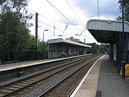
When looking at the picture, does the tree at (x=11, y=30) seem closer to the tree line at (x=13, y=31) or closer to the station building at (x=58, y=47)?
the tree line at (x=13, y=31)

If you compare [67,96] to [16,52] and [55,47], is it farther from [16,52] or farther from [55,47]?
[55,47]

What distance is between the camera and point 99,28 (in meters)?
25.7

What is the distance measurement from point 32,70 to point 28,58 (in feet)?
80.4

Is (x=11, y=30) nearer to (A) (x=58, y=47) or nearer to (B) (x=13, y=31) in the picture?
(B) (x=13, y=31)

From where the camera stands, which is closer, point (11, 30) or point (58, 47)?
point (11, 30)

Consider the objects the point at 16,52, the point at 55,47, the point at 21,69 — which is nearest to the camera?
the point at 21,69

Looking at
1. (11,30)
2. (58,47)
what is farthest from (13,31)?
(58,47)

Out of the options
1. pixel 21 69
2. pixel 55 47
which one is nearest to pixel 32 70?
pixel 21 69

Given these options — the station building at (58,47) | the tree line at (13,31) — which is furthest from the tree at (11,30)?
the station building at (58,47)

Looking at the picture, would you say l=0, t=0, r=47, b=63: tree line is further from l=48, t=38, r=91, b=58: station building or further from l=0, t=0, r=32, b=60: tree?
l=48, t=38, r=91, b=58: station building

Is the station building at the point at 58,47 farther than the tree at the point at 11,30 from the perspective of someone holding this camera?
Yes

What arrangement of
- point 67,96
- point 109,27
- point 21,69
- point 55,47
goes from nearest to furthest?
1. point 67,96
2. point 21,69
3. point 109,27
4. point 55,47

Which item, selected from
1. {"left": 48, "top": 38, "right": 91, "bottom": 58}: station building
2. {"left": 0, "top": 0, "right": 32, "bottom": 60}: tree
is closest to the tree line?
{"left": 0, "top": 0, "right": 32, "bottom": 60}: tree

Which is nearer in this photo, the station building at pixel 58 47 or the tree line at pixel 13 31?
the tree line at pixel 13 31
